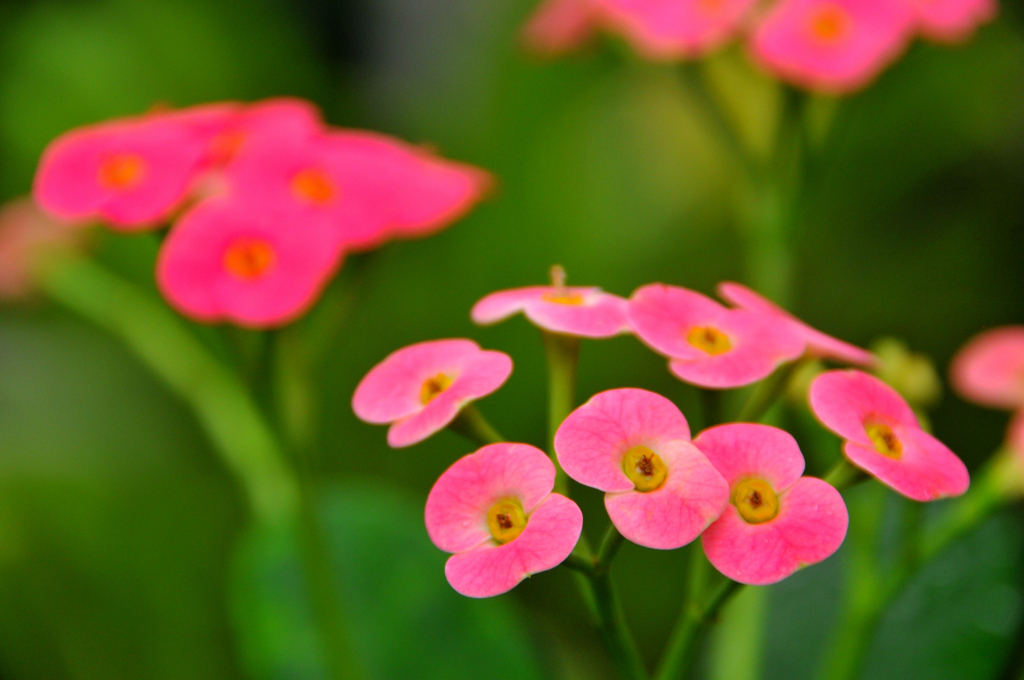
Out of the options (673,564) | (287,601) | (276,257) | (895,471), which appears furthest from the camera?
(673,564)

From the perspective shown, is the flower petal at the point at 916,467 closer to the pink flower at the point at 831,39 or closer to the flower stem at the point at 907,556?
the flower stem at the point at 907,556

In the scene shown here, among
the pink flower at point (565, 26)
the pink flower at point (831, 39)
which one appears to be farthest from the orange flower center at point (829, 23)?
the pink flower at point (565, 26)

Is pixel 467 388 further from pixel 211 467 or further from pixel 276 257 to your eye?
pixel 211 467

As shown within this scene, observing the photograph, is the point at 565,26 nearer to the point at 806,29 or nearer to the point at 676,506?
the point at 806,29

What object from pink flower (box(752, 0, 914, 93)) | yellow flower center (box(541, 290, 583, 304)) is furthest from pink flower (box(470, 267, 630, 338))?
pink flower (box(752, 0, 914, 93))

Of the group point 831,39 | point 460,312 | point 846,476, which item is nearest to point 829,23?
point 831,39

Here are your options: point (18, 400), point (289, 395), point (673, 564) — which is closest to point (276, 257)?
point (289, 395)
